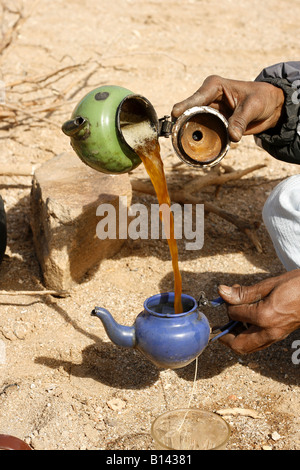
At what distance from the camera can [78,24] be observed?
813 centimetres

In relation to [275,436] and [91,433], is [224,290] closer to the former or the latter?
[275,436]

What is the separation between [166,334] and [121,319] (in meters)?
1.00

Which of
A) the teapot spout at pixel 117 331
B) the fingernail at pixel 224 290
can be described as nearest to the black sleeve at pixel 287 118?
the fingernail at pixel 224 290

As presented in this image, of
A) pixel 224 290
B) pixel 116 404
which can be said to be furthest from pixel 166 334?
pixel 116 404

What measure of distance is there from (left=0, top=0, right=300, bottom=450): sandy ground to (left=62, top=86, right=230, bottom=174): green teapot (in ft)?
3.47

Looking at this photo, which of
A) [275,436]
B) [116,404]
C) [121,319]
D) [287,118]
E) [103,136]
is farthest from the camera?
[121,319]

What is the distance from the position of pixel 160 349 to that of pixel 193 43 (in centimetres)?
594

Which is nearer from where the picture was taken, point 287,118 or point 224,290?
point 224,290

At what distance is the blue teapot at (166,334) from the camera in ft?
8.62

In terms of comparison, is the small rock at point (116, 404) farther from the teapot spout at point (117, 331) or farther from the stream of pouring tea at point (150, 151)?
the stream of pouring tea at point (150, 151)

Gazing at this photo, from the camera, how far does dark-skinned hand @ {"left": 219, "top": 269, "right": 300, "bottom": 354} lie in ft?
8.76

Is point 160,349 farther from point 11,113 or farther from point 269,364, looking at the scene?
point 11,113

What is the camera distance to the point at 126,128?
3.03m

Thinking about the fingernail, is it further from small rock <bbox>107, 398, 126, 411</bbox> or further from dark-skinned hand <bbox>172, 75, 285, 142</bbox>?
dark-skinned hand <bbox>172, 75, 285, 142</bbox>
